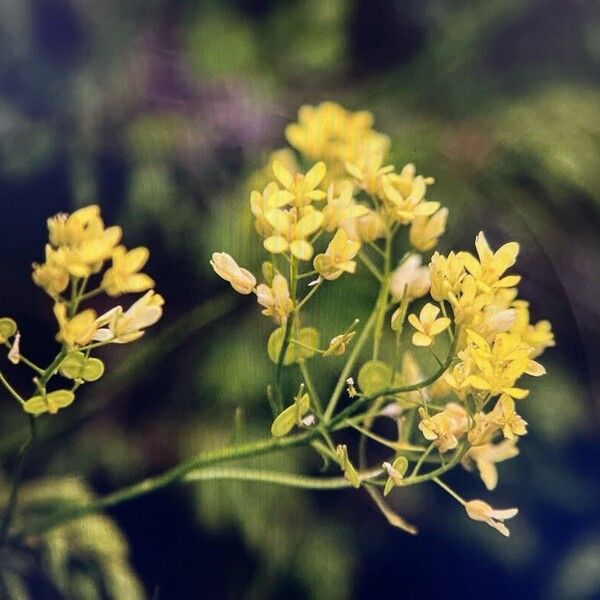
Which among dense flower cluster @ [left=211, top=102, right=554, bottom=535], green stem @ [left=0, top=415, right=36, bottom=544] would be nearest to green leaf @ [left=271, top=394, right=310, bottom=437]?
dense flower cluster @ [left=211, top=102, right=554, bottom=535]

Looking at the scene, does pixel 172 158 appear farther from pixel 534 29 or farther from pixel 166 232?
pixel 534 29

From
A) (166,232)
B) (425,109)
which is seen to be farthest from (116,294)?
(425,109)

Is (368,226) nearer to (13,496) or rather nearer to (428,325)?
(428,325)

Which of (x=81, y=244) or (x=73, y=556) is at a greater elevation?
(x=81, y=244)

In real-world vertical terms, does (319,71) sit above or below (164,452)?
above

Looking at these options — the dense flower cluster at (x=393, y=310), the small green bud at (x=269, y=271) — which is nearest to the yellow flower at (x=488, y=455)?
the dense flower cluster at (x=393, y=310)

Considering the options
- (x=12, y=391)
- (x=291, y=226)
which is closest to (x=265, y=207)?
(x=291, y=226)
